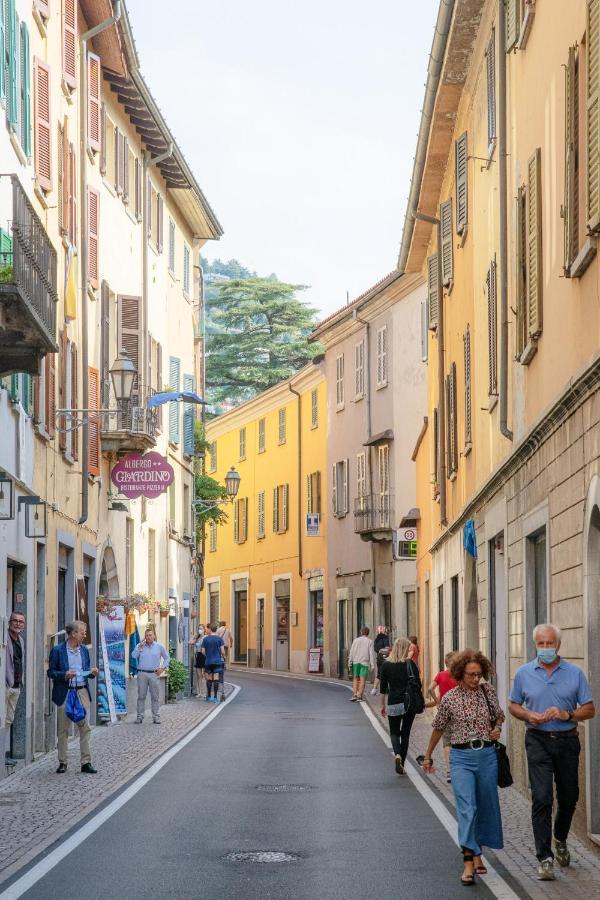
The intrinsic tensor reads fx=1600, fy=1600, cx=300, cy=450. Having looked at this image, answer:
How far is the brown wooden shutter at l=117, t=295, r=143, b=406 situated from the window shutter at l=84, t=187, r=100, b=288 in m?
2.86

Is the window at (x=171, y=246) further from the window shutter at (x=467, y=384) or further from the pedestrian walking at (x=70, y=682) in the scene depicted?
the pedestrian walking at (x=70, y=682)

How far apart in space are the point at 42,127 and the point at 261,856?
495 inches

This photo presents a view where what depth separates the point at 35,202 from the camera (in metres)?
21.4

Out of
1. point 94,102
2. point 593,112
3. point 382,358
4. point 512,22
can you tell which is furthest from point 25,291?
point 382,358

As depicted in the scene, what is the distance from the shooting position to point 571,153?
1238 centimetres

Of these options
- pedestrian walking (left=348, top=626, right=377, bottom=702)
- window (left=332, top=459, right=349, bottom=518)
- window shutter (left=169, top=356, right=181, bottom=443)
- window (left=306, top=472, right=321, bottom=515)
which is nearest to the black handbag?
pedestrian walking (left=348, top=626, right=377, bottom=702)

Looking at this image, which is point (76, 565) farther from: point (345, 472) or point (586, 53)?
point (345, 472)

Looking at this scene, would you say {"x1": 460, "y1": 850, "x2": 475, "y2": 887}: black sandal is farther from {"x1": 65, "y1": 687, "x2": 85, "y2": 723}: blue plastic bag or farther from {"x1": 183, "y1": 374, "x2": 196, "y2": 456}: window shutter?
{"x1": 183, "y1": 374, "x2": 196, "y2": 456}: window shutter

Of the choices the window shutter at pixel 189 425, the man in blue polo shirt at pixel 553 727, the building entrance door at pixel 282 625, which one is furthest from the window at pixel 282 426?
the man in blue polo shirt at pixel 553 727

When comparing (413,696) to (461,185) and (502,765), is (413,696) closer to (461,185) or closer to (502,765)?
(502,765)

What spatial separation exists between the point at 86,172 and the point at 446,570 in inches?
372

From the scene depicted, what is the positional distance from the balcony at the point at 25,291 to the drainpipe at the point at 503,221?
490 cm

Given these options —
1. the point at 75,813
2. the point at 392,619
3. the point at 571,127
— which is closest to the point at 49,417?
the point at 75,813

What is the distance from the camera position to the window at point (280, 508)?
5997cm
